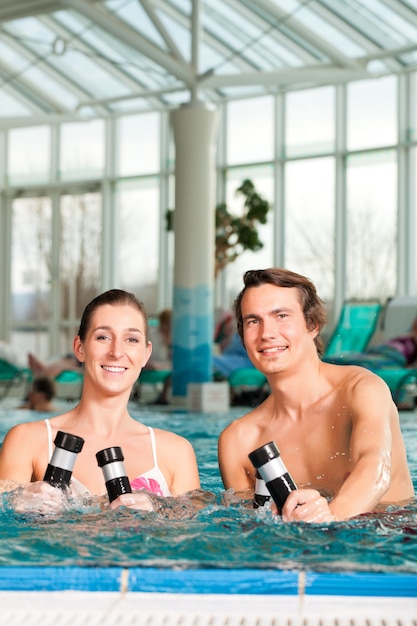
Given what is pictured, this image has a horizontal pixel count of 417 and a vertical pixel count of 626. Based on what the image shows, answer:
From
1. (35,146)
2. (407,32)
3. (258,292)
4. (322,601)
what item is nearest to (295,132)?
(407,32)

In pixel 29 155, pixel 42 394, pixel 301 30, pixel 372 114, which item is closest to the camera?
pixel 42 394

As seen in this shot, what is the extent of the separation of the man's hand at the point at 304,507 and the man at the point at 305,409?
26 centimetres

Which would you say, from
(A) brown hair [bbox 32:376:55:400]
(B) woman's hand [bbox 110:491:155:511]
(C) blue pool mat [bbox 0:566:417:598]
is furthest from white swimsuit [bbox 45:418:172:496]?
(A) brown hair [bbox 32:376:55:400]

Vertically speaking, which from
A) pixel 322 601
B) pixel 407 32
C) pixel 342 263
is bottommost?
pixel 322 601

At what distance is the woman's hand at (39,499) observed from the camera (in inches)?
89.4

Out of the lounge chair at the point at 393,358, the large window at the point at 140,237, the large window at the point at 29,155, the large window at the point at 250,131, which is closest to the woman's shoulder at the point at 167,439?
the lounge chair at the point at 393,358

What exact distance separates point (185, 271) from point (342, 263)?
12.1 feet

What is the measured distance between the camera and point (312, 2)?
11086mm

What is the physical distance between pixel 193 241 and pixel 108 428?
7.09 m

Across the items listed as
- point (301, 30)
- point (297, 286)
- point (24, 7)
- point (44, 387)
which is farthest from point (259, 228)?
point (297, 286)

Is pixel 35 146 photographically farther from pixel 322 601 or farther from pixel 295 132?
pixel 322 601

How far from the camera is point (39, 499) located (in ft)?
7.72

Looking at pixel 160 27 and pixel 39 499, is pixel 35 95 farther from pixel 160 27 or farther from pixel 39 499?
pixel 39 499

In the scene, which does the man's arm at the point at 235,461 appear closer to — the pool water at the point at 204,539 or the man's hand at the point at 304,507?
the pool water at the point at 204,539
